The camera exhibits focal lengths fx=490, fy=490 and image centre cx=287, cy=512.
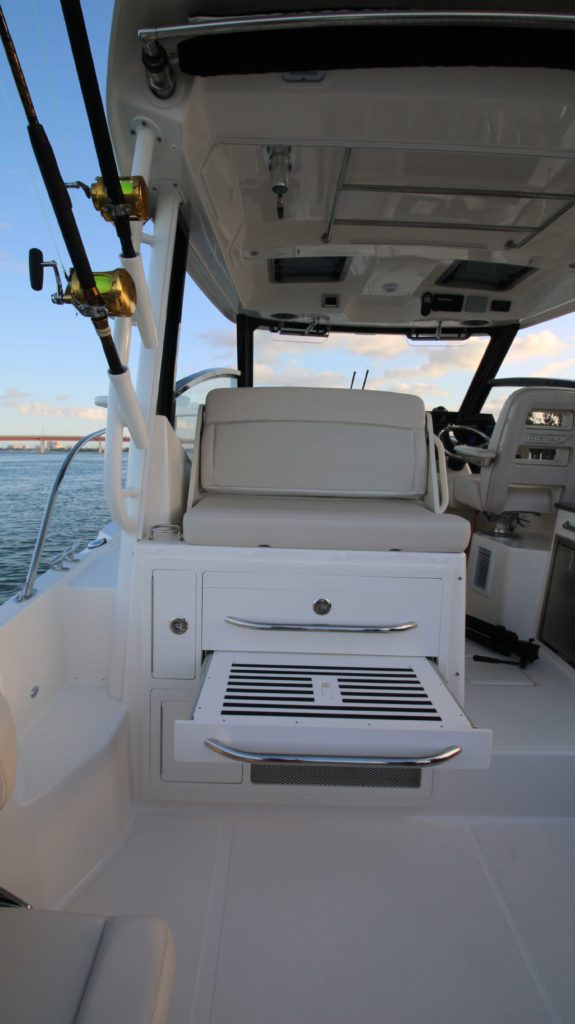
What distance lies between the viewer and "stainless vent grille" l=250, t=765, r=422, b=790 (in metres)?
1.41

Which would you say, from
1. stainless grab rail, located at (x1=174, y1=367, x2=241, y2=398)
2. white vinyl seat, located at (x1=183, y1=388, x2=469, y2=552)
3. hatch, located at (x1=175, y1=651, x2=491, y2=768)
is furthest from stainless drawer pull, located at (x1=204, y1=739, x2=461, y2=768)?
stainless grab rail, located at (x1=174, y1=367, x2=241, y2=398)

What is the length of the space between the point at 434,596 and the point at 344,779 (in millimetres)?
590

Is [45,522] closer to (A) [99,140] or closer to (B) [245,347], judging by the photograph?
(A) [99,140]

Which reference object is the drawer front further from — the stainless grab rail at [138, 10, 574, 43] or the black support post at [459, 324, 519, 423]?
the black support post at [459, 324, 519, 423]

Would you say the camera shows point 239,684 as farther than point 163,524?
No

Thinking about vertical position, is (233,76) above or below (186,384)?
above

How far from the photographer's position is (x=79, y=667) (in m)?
1.58

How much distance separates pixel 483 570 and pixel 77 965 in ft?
7.87

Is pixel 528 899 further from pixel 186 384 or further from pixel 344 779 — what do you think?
pixel 186 384

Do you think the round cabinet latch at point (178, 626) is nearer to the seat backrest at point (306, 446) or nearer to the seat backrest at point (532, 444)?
the seat backrest at point (306, 446)

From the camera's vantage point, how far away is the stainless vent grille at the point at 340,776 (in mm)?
1411

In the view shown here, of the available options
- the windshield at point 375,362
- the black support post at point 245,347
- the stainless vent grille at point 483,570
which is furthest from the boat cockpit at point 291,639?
the windshield at point 375,362

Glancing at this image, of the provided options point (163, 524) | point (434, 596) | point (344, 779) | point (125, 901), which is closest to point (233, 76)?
point (163, 524)

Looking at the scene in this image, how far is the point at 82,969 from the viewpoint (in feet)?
2.15
